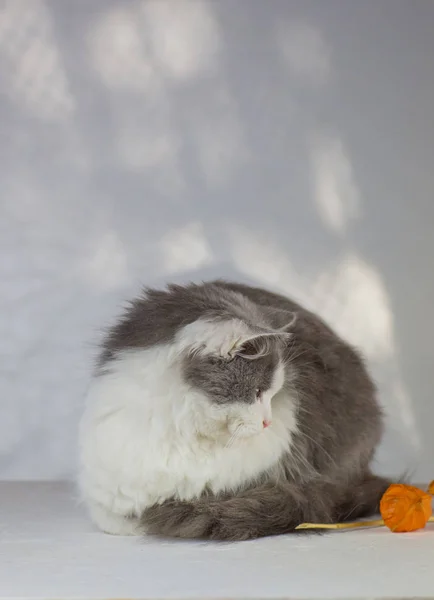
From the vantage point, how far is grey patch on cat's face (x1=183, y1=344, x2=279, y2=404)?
1.61 m

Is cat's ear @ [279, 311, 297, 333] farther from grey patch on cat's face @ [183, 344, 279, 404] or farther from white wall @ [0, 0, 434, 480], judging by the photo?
white wall @ [0, 0, 434, 480]

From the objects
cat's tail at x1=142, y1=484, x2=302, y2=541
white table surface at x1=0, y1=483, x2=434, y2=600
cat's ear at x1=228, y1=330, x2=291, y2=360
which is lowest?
white table surface at x1=0, y1=483, x2=434, y2=600

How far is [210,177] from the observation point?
8.62ft

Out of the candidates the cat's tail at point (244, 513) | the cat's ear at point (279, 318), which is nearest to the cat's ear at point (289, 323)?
the cat's ear at point (279, 318)

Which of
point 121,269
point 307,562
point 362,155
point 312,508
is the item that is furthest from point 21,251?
point 307,562

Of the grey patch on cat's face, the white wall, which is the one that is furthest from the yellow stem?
the white wall

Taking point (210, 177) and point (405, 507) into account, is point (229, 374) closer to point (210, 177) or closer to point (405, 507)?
point (405, 507)

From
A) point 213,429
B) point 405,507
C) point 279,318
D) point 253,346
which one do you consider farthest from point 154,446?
point 405,507

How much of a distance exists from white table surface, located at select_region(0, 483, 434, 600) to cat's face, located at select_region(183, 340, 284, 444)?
217 mm

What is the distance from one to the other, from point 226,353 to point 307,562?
39 cm

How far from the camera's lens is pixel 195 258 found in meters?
2.62

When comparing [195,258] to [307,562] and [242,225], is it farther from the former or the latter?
[307,562]

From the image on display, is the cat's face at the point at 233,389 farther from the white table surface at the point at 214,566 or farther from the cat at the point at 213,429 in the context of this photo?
the white table surface at the point at 214,566

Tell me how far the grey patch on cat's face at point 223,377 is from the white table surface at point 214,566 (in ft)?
0.88
